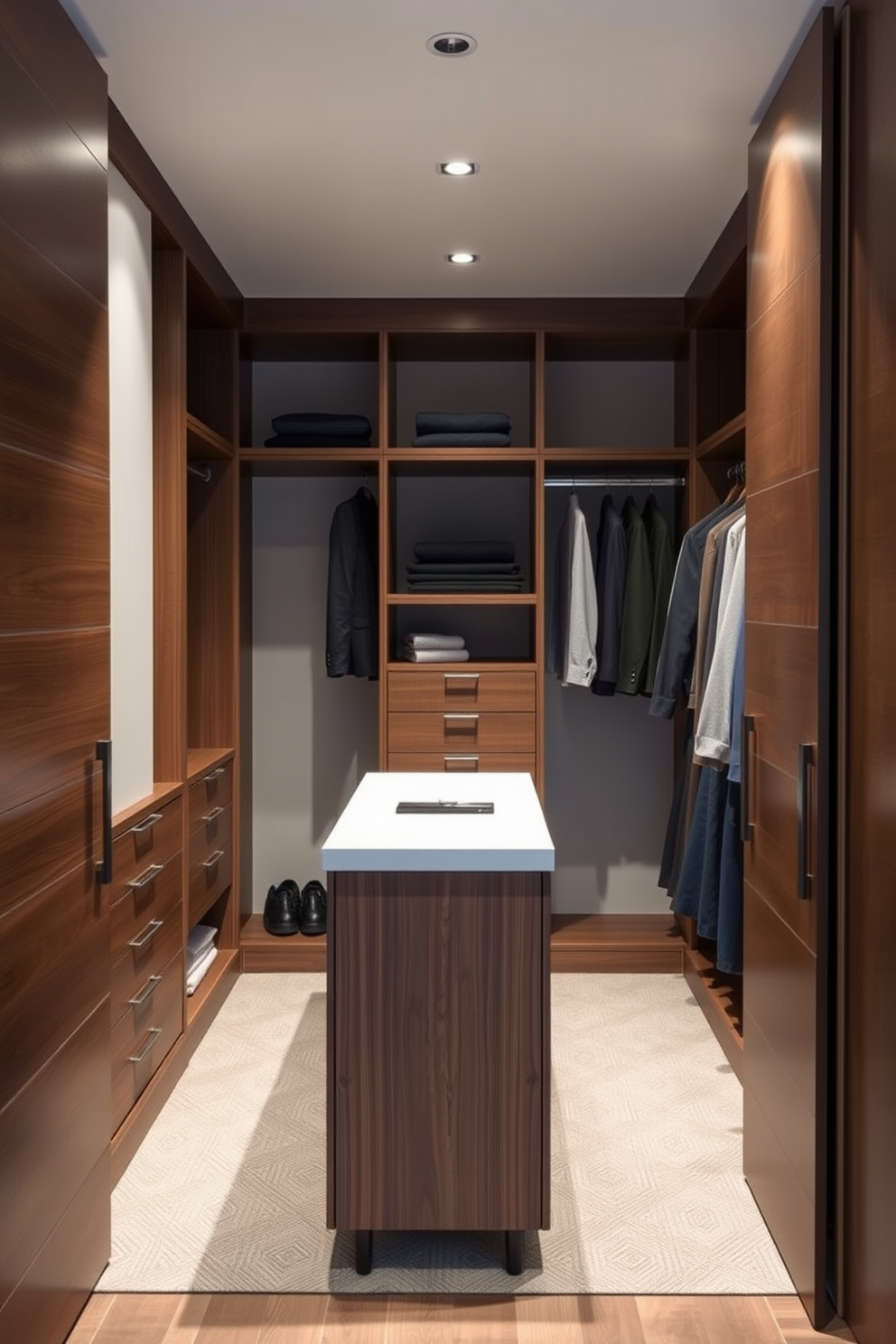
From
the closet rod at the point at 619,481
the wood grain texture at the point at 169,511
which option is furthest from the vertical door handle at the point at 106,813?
the closet rod at the point at 619,481

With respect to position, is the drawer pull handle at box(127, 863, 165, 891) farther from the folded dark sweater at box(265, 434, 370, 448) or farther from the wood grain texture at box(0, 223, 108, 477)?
the folded dark sweater at box(265, 434, 370, 448)

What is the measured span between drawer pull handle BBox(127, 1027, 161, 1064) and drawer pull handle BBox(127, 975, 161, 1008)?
105 millimetres

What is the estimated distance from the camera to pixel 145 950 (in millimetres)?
2879

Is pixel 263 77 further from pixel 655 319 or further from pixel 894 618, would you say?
pixel 655 319

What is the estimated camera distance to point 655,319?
416cm

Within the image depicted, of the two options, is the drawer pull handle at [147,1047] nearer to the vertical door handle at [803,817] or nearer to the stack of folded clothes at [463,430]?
the vertical door handle at [803,817]

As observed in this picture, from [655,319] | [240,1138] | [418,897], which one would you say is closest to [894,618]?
[418,897]

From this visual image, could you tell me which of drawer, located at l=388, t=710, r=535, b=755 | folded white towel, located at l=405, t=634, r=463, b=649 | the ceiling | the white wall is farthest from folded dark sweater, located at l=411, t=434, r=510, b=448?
the white wall

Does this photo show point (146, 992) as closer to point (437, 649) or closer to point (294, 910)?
point (294, 910)

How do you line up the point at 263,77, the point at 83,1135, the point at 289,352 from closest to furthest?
the point at 83,1135 < the point at 263,77 < the point at 289,352

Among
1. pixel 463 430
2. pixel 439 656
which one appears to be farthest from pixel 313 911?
pixel 463 430

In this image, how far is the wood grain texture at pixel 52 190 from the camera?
1.79m

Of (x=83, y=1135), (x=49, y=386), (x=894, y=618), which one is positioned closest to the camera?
(x=894, y=618)

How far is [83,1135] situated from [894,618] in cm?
173
